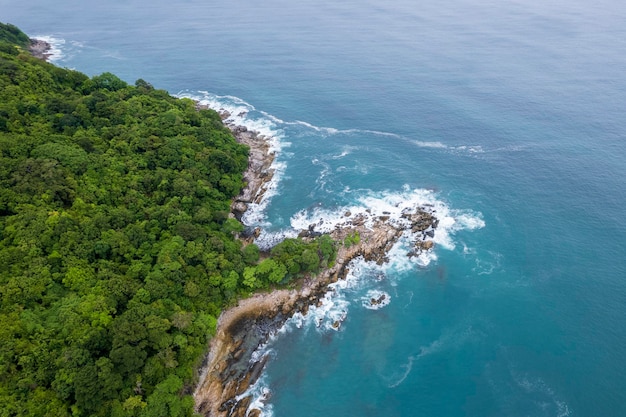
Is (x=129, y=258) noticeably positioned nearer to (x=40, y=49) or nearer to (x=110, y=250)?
(x=110, y=250)

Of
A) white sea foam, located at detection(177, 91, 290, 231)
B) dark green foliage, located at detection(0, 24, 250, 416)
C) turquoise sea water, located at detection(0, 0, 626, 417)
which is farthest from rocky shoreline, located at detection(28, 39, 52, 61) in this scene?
dark green foliage, located at detection(0, 24, 250, 416)

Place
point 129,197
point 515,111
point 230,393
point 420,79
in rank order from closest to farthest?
point 230,393 → point 129,197 → point 515,111 → point 420,79

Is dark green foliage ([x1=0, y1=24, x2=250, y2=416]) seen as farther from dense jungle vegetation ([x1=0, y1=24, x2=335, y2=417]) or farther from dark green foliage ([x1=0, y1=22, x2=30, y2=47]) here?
dark green foliage ([x1=0, y1=22, x2=30, y2=47])

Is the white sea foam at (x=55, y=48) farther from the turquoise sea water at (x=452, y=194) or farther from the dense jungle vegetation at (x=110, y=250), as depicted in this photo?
the dense jungle vegetation at (x=110, y=250)

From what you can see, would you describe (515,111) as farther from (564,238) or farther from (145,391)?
(145,391)

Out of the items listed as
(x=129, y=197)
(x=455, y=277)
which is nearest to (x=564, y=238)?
(x=455, y=277)

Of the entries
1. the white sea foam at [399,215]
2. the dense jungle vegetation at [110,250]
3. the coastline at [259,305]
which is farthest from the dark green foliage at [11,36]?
the white sea foam at [399,215]
